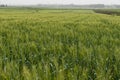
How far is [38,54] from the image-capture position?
3.72 m

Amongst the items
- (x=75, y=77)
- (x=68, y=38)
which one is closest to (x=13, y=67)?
(x=75, y=77)

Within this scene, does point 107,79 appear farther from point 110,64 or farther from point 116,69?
point 110,64

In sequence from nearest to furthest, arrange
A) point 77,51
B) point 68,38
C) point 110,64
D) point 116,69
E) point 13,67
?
1. point 13,67
2. point 116,69
3. point 110,64
4. point 77,51
5. point 68,38

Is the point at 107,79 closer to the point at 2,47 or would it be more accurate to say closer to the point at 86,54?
the point at 86,54

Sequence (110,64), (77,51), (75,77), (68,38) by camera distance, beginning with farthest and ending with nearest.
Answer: (68,38), (77,51), (110,64), (75,77)

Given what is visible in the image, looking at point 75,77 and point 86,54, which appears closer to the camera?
point 75,77

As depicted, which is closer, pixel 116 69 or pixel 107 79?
pixel 107 79

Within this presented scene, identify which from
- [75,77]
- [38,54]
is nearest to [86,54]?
[38,54]

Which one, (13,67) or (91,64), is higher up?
(13,67)

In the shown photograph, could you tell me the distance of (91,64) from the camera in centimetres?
313

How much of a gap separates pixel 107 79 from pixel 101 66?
0.48 meters

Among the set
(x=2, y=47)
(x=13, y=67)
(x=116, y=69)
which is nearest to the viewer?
(x=13, y=67)

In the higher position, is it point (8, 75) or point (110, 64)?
point (8, 75)

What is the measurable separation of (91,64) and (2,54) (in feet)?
4.72
